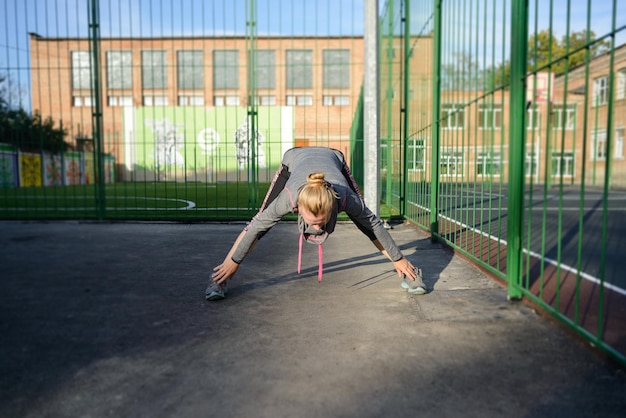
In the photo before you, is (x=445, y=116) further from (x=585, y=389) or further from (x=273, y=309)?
(x=585, y=389)

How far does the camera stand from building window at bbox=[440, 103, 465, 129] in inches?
193

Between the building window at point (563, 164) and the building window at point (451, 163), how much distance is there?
2.10m

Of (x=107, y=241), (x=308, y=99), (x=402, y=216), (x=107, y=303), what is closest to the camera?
(x=107, y=303)

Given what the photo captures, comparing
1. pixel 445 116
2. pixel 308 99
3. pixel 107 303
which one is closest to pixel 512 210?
pixel 445 116

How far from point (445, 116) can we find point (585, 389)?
374 cm

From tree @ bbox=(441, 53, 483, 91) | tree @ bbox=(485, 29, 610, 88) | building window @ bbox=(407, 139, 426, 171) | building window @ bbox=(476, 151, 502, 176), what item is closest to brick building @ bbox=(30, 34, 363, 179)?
building window @ bbox=(407, 139, 426, 171)

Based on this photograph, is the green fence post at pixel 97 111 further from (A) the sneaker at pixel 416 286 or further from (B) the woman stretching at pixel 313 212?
(A) the sneaker at pixel 416 286

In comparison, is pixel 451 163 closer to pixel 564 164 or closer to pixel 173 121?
pixel 564 164

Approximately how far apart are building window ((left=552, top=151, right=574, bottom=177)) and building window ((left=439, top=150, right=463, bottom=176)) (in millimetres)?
2104

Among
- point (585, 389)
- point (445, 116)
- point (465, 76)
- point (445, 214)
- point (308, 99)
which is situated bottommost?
point (585, 389)

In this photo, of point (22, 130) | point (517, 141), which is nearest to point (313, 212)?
point (517, 141)

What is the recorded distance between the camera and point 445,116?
532 cm

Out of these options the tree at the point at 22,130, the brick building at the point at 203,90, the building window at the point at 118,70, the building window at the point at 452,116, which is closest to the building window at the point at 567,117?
the building window at the point at 452,116

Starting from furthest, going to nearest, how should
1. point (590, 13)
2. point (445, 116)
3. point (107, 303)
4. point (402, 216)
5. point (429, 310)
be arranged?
1. point (402, 216)
2. point (445, 116)
3. point (107, 303)
4. point (429, 310)
5. point (590, 13)
